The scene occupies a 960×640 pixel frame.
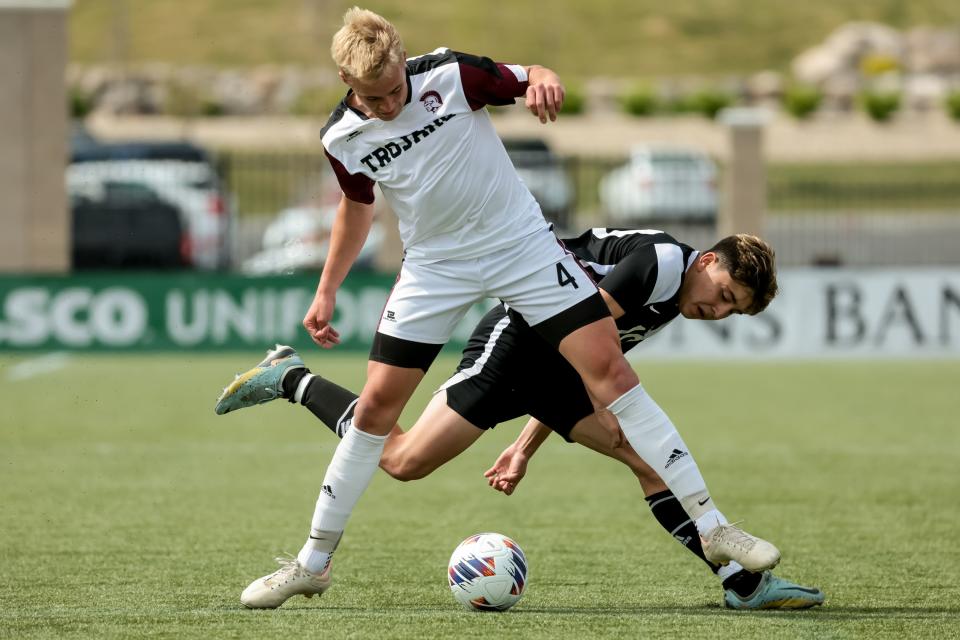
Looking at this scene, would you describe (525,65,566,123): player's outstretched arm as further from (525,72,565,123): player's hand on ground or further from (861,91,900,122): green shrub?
(861,91,900,122): green shrub

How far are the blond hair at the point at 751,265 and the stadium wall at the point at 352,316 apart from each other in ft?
33.7

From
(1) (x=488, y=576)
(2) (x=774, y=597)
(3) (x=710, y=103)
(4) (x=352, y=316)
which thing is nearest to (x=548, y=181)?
(4) (x=352, y=316)

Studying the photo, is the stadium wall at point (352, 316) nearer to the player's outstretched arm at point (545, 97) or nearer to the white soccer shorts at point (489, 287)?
the white soccer shorts at point (489, 287)

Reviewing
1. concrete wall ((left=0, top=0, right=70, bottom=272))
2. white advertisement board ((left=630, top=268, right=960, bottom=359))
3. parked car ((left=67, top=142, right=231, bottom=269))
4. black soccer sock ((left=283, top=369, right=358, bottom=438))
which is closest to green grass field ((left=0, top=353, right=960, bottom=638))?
black soccer sock ((left=283, top=369, right=358, bottom=438))

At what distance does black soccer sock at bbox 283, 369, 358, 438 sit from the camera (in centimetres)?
570

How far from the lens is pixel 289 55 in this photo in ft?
177

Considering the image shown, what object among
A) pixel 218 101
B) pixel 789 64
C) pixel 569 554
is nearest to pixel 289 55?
pixel 218 101

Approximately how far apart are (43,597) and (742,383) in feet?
32.4

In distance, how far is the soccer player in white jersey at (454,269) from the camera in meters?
5.09

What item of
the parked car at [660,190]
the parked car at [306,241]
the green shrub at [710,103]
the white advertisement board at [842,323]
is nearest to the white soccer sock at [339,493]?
→ the white advertisement board at [842,323]

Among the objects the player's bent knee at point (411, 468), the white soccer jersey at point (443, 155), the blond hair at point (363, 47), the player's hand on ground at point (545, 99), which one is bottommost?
the player's bent knee at point (411, 468)

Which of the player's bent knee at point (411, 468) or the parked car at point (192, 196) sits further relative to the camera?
the parked car at point (192, 196)

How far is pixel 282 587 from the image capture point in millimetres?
5262

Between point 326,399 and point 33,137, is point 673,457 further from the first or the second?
point 33,137
